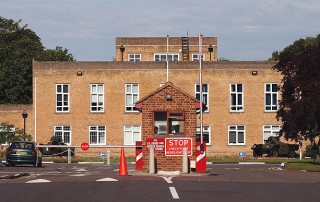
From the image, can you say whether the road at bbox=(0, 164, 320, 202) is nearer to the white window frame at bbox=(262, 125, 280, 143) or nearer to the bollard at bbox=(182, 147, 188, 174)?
the bollard at bbox=(182, 147, 188, 174)

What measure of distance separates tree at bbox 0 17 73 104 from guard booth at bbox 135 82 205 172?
56.7m

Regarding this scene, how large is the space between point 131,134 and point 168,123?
121 ft

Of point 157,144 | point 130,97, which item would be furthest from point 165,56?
point 157,144

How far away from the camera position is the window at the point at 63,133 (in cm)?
7138

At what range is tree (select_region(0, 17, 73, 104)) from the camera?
90.9 m

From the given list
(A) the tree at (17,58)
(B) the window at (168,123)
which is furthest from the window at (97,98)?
(B) the window at (168,123)

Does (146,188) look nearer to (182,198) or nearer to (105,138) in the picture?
(182,198)

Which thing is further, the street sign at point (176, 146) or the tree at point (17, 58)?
the tree at point (17, 58)

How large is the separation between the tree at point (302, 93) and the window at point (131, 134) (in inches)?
1012

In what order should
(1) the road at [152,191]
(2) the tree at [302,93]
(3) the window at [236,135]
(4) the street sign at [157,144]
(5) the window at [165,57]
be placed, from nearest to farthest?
(1) the road at [152,191], (4) the street sign at [157,144], (2) the tree at [302,93], (3) the window at [236,135], (5) the window at [165,57]

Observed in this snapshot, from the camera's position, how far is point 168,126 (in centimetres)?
3472

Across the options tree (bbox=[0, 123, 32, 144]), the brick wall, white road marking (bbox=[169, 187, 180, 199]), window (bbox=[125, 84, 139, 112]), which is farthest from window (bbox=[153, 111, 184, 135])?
window (bbox=[125, 84, 139, 112])

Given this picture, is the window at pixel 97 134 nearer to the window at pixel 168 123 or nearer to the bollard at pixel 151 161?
the window at pixel 168 123

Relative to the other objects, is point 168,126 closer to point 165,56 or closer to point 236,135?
point 236,135
